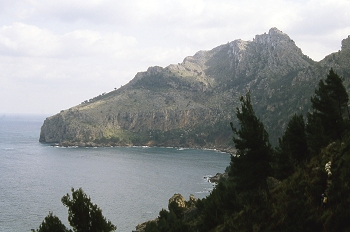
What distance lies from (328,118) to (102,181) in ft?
305

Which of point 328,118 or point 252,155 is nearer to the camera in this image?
point 252,155

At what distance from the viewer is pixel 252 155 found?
102 ft

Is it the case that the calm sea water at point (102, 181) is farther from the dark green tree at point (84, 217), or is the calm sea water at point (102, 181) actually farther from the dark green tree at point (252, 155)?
the dark green tree at point (252, 155)

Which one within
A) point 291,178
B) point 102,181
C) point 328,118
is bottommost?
point 102,181

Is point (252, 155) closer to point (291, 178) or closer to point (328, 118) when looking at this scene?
point (291, 178)

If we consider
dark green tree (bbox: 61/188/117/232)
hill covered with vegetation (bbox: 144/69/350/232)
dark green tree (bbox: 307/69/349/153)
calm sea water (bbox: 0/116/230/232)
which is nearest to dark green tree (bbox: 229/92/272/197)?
hill covered with vegetation (bbox: 144/69/350/232)

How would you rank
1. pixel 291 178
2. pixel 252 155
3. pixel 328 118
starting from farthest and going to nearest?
pixel 328 118 < pixel 252 155 < pixel 291 178

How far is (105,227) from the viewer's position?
28.4 metres

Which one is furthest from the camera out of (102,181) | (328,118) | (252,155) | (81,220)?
(102,181)

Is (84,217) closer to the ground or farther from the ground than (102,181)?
farther from the ground

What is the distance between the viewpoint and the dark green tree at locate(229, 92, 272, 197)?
101ft

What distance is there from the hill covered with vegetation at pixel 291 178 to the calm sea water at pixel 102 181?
4194 centimetres

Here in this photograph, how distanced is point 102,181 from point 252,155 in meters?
97.2

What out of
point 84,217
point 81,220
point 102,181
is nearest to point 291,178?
point 84,217
